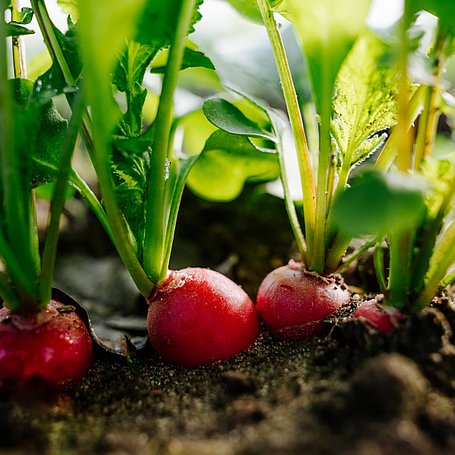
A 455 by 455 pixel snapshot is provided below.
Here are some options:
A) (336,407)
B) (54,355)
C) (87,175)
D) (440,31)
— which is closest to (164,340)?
(54,355)

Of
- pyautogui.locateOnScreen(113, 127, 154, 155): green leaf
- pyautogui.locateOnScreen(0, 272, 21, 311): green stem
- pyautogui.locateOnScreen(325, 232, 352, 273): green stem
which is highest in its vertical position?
pyautogui.locateOnScreen(113, 127, 154, 155): green leaf

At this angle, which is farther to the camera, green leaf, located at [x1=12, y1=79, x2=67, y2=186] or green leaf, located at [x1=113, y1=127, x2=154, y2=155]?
green leaf, located at [x1=12, y1=79, x2=67, y2=186]

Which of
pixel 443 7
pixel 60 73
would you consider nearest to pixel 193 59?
pixel 60 73

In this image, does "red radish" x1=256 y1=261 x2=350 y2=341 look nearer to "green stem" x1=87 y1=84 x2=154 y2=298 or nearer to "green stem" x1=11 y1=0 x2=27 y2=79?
"green stem" x1=87 y1=84 x2=154 y2=298

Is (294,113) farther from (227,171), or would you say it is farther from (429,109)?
(227,171)

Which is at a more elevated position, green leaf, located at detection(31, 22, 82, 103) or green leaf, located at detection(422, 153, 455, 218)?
green leaf, located at detection(31, 22, 82, 103)

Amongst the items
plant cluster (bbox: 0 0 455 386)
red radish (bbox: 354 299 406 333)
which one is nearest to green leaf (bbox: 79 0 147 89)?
plant cluster (bbox: 0 0 455 386)
